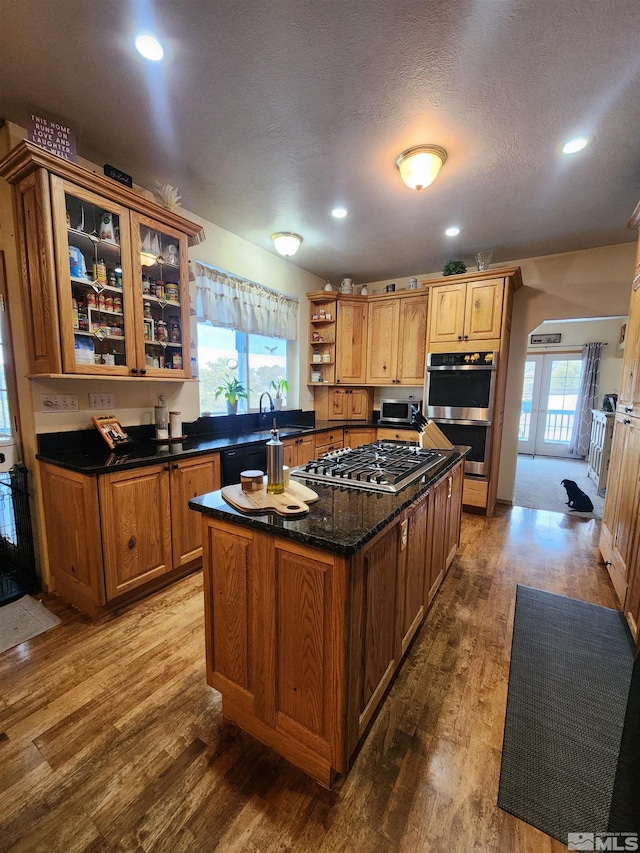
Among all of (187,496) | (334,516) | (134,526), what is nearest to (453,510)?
(334,516)

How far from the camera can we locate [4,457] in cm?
200

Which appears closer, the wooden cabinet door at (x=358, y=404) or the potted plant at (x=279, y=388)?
the potted plant at (x=279, y=388)

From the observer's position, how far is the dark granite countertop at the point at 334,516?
1027 mm

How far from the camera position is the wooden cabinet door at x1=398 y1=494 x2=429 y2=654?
4.92ft

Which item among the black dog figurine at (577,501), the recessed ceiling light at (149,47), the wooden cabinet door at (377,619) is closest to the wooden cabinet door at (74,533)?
the wooden cabinet door at (377,619)

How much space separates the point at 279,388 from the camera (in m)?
4.09

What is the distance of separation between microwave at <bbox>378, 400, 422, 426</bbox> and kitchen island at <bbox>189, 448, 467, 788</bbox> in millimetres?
3026

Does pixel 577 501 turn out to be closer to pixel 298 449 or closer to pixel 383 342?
pixel 383 342

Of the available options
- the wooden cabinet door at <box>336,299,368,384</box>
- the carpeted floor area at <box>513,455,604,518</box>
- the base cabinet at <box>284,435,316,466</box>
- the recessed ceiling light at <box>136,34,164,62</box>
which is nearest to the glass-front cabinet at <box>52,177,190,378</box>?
the recessed ceiling light at <box>136,34,164,62</box>

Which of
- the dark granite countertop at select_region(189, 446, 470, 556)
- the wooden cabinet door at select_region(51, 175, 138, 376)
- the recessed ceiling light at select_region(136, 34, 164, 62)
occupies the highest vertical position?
the recessed ceiling light at select_region(136, 34, 164, 62)

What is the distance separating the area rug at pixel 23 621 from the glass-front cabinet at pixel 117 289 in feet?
4.73

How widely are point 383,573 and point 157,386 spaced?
2254 millimetres

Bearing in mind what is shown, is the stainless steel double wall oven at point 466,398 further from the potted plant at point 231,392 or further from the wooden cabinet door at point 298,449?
the potted plant at point 231,392

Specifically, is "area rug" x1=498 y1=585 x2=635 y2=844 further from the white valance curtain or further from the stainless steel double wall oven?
the white valance curtain
